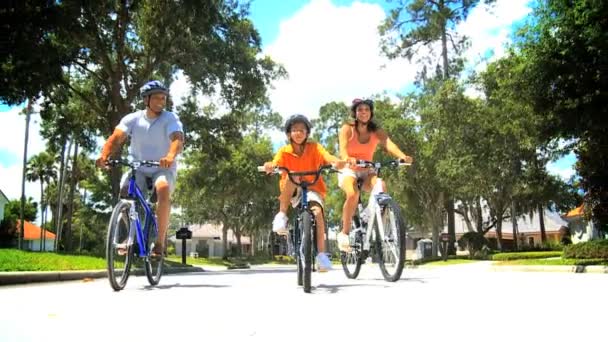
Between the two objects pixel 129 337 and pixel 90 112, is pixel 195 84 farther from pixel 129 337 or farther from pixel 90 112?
pixel 129 337

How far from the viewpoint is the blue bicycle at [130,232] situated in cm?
601

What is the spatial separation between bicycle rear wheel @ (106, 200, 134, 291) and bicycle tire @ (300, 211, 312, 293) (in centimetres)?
184

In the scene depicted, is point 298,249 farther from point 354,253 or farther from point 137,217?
point 137,217

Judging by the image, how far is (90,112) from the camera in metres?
26.0

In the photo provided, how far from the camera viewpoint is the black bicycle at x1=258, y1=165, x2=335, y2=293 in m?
5.91

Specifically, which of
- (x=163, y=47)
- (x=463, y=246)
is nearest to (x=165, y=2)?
(x=163, y=47)

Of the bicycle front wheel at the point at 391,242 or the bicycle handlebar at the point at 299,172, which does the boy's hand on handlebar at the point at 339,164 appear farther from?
the bicycle front wheel at the point at 391,242

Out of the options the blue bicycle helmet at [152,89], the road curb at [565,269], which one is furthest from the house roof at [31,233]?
the blue bicycle helmet at [152,89]

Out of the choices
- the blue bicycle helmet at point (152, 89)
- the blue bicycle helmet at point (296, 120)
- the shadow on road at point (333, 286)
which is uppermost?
the blue bicycle helmet at point (152, 89)

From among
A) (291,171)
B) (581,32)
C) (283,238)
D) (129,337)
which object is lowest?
(129,337)

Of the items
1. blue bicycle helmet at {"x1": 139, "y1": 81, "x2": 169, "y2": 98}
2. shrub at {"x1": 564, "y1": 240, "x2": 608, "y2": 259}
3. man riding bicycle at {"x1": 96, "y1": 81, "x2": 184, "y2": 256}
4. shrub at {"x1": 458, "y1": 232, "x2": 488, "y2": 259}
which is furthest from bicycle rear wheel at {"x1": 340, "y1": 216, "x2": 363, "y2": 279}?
shrub at {"x1": 458, "y1": 232, "x2": 488, "y2": 259}

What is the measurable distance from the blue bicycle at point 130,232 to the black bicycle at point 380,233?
7.87ft

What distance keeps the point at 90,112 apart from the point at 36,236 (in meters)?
50.8

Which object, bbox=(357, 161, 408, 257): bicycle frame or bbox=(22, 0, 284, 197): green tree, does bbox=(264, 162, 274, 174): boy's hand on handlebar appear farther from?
bbox=(22, 0, 284, 197): green tree
